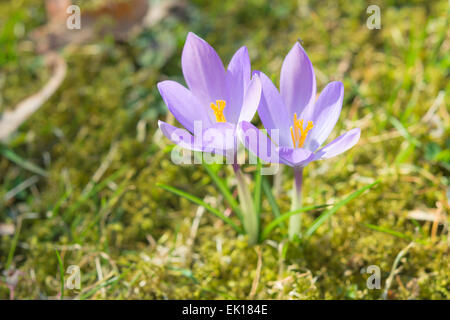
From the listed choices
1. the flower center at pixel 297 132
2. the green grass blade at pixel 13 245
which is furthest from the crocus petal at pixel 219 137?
the green grass blade at pixel 13 245

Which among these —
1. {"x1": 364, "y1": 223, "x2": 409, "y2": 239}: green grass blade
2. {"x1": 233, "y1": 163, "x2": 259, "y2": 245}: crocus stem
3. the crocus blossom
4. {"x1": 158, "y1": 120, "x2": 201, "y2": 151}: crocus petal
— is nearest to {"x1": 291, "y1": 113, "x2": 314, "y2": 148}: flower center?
the crocus blossom

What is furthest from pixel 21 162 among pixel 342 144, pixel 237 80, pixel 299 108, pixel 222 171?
pixel 342 144

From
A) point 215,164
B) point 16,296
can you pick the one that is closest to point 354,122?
point 215,164

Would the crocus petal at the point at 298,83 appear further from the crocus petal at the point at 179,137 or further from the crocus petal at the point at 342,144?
the crocus petal at the point at 179,137

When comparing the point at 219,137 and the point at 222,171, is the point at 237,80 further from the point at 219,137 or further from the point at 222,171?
the point at 222,171

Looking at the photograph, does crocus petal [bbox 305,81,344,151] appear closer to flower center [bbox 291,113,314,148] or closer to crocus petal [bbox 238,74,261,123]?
flower center [bbox 291,113,314,148]

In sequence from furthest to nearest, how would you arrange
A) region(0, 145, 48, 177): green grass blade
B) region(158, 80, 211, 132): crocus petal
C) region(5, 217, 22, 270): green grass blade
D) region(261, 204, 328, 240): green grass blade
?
region(0, 145, 48, 177): green grass blade < region(5, 217, 22, 270): green grass blade < region(261, 204, 328, 240): green grass blade < region(158, 80, 211, 132): crocus petal

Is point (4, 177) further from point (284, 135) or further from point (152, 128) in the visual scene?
point (284, 135)
